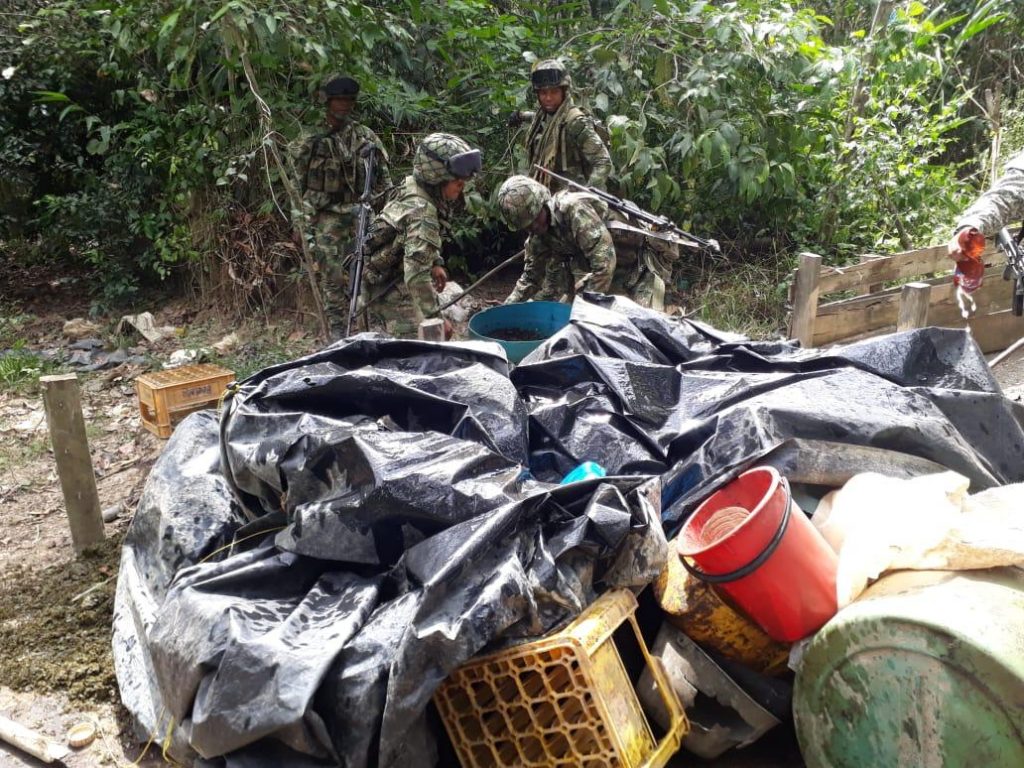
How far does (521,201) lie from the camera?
15.6 ft

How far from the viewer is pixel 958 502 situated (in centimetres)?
242

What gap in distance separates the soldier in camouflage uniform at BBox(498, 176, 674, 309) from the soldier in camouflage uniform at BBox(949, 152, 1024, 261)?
6.07 feet

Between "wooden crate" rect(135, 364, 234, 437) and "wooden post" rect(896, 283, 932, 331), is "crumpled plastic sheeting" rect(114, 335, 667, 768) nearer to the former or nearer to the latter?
"wooden crate" rect(135, 364, 234, 437)

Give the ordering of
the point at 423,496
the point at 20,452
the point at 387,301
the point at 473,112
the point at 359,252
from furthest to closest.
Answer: the point at 473,112 < the point at 387,301 < the point at 359,252 < the point at 20,452 < the point at 423,496

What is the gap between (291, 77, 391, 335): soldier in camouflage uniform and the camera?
6.03 metres

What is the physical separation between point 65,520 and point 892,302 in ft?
14.4

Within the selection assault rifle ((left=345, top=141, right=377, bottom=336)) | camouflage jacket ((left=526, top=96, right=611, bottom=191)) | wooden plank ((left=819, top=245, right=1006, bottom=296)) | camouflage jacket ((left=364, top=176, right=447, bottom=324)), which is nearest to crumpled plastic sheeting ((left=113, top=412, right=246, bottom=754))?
camouflage jacket ((left=364, top=176, right=447, bottom=324))

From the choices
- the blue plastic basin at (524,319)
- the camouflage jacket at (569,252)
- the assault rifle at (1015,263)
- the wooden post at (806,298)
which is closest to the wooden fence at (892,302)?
the wooden post at (806,298)

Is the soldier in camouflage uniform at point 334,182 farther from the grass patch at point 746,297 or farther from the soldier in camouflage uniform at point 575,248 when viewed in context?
the grass patch at point 746,297

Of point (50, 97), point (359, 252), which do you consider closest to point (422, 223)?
point (359, 252)

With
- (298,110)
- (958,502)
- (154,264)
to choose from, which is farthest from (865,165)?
(154,264)

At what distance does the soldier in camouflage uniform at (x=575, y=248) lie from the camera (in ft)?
15.9

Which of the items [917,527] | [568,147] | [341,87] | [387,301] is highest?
[341,87]

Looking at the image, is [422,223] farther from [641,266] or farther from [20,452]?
[20,452]
